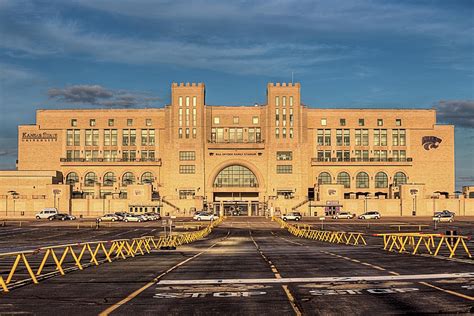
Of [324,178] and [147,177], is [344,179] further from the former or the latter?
[147,177]

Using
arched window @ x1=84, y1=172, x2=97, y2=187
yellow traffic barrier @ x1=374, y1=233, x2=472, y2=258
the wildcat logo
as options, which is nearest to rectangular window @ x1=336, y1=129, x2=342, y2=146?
the wildcat logo

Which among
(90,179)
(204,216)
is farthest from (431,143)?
(90,179)

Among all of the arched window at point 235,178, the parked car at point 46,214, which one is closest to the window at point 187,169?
the arched window at point 235,178

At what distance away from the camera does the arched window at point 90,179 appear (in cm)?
14238

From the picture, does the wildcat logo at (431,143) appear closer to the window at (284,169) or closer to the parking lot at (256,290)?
the window at (284,169)

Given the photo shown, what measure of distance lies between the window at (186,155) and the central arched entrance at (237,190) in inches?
283

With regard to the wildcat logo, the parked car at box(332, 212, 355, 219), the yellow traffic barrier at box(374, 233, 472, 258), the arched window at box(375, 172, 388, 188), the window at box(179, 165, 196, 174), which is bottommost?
the parked car at box(332, 212, 355, 219)

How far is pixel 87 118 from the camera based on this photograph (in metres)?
144

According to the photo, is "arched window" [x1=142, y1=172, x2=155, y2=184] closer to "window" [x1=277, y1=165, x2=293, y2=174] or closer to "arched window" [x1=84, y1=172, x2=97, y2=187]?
"arched window" [x1=84, y1=172, x2=97, y2=187]

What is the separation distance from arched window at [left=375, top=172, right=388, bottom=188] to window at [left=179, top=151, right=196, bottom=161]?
41.9 metres

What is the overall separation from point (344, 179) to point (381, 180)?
28.2 feet

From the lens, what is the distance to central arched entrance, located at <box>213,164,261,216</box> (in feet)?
461

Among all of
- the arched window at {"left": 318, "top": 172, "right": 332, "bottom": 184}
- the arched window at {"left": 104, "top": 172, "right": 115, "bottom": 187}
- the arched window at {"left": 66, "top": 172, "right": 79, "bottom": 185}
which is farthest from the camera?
the arched window at {"left": 104, "top": 172, "right": 115, "bottom": 187}

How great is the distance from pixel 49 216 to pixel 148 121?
3724 cm
